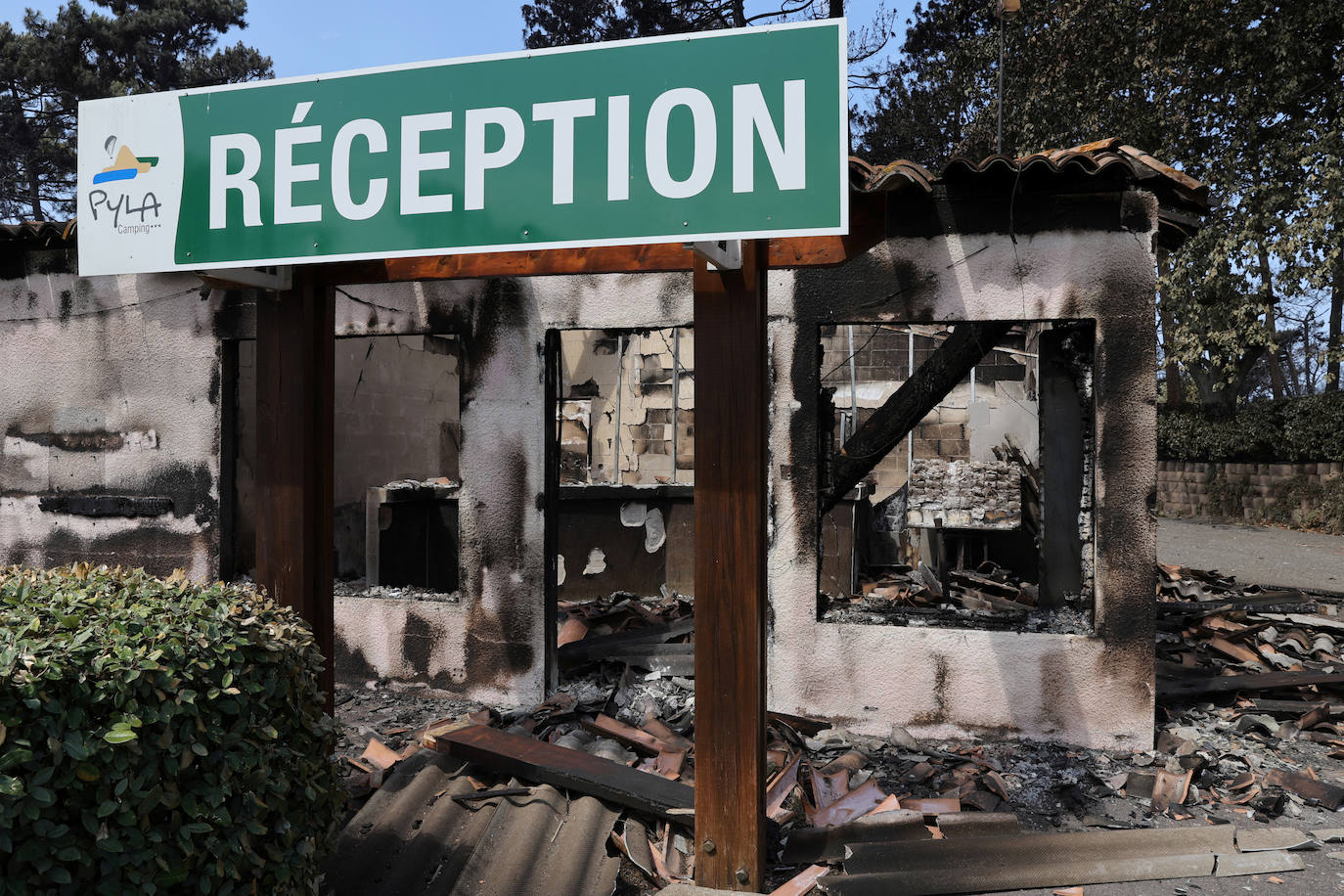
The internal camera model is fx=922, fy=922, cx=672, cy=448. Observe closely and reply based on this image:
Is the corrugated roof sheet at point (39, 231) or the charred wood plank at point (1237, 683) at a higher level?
the corrugated roof sheet at point (39, 231)

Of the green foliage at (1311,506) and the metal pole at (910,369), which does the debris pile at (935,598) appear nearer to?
the metal pole at (910,369)

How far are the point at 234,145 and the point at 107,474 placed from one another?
484 cm

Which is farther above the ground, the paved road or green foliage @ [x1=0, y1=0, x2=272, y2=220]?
green foliage @ [x1=0, y1=0, x2=272, y2=220]

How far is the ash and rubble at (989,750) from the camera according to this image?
4.86 m

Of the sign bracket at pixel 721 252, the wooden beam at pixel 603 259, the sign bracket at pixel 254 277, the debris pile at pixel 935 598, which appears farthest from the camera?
the debris pile at pixel 935 598

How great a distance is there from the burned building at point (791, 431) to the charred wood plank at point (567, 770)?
1.81m

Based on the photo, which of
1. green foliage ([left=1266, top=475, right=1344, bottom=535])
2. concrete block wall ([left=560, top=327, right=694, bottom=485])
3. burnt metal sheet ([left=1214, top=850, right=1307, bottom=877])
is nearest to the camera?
burnt metal sheet ([left=1214, top=850, right=1307, bottom=877])

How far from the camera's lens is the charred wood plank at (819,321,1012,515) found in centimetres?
636

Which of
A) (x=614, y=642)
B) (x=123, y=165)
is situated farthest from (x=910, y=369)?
(x=123, y=165)

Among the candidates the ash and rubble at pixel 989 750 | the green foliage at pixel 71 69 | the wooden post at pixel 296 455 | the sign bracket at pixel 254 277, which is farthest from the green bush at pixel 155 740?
the green foliage at pixel 71 69

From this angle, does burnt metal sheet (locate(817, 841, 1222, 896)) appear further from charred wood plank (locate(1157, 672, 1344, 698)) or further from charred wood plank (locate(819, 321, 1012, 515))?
charred wood plank (locate(819, 321, 1012, 515))

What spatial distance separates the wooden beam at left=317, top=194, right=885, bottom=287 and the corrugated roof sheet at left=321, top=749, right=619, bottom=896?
2411 millimetres

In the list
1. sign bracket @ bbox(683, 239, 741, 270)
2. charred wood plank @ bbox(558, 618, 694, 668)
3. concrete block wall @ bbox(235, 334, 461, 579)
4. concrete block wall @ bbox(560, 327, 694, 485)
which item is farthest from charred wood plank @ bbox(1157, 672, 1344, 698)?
concrete block wall @ bbox(560, 327, 694, 485)

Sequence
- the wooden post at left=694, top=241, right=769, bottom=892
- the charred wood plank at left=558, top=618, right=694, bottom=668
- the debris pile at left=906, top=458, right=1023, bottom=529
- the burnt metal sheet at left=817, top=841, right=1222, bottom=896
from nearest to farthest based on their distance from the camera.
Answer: the wooden post at left=694, top=241, right=769, bottom=892
the burnt metal sheet at left=817, top=841, right=1222, bottom=896
the charred wood plank at left=558, top=618, right=694, bottom=668
the debris pile at left=906, top=458, right=1023, bottom=529
